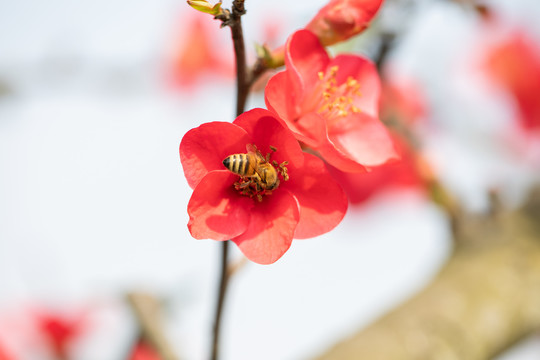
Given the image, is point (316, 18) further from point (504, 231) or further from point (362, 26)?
point (504, 231)

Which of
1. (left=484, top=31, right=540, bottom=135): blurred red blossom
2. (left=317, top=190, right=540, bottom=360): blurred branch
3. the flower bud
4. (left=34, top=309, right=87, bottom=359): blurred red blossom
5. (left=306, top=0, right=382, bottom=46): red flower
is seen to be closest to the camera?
the flower bud

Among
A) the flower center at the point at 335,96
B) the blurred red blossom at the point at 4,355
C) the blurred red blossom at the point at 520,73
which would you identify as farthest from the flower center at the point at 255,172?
the blurred red blossom at the point at 520,73

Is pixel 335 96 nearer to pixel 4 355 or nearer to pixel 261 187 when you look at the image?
pixel 261 187

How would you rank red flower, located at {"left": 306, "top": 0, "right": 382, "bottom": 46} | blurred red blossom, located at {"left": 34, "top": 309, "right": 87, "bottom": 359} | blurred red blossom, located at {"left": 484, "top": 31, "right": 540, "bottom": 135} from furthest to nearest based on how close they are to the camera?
blurred red blossom, located at {"left": 484, "top": 31, "right": 540, "bottom": 135} → blurred red blossom, located at {"left": 34, "top": 309, "right": 87, "bottom": 359} → red flower, located at {"left": 306, "top": 0, "right": 382, "bottom": 46}

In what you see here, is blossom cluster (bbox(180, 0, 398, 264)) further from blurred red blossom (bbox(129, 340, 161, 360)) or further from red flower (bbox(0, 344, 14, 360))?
red flower (bbox(0, 344, 14, 360))

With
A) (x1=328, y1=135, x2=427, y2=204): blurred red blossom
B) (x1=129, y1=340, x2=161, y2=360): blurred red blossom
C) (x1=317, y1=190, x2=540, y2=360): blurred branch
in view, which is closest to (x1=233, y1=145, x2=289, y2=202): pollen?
(x1=328, y1=135, x2=427, y2=204): blurred red blossom

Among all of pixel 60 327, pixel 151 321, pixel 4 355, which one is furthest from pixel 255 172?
pixel 60 327

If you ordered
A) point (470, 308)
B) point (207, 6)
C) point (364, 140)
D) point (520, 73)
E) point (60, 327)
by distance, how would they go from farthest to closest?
point (520, 73) → point (60, 327) → point (470, 308) → point (364, 140) → point (207, 6)
